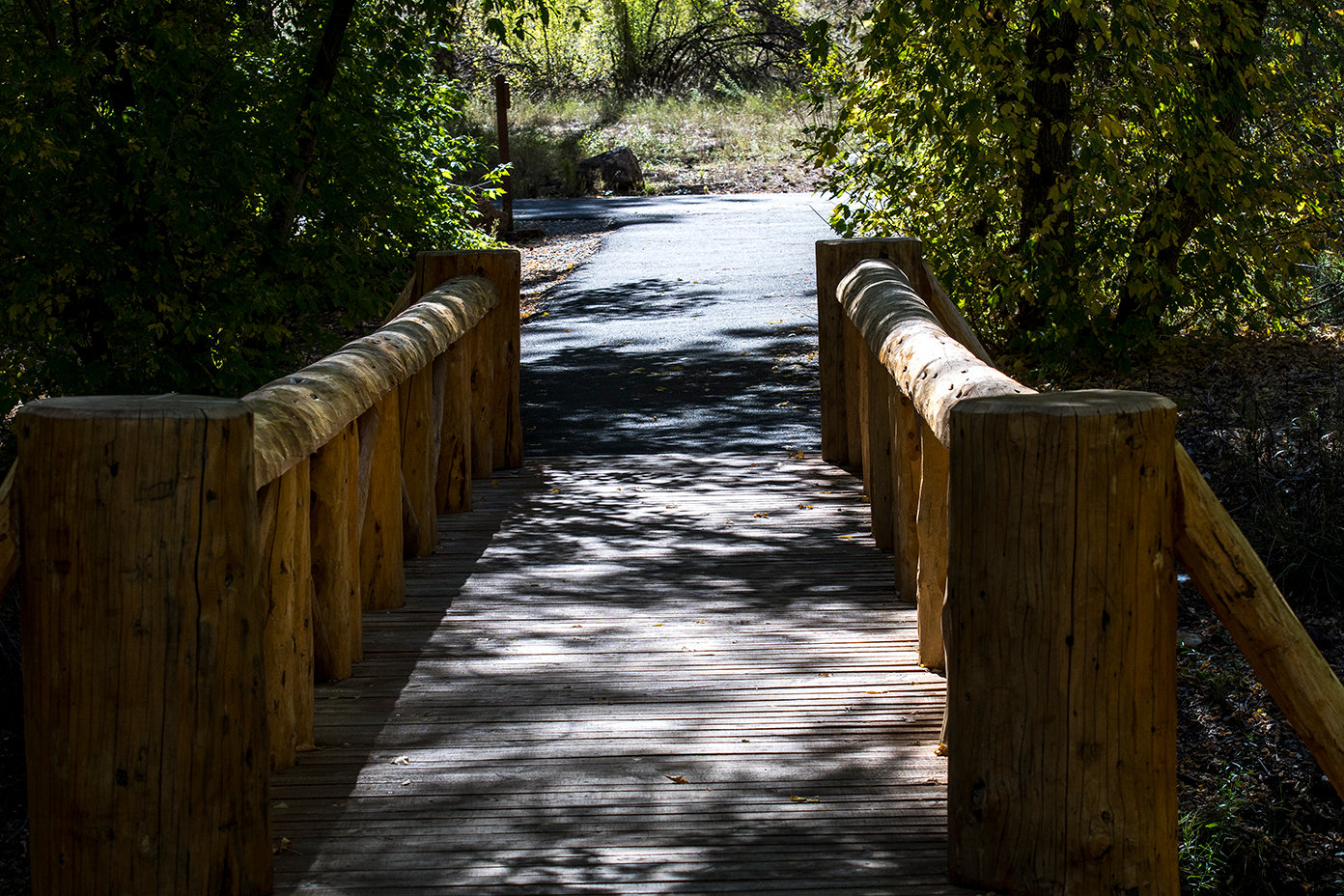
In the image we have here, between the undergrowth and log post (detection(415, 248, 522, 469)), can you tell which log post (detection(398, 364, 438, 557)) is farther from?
the undergrowth

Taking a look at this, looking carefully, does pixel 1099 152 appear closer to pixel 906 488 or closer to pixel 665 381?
pixel 906 488

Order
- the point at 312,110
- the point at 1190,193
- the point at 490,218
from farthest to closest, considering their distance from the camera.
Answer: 1. the point at 490,218
2. the point at 1190,193
3. the point at 312,110

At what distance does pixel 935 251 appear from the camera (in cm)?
849

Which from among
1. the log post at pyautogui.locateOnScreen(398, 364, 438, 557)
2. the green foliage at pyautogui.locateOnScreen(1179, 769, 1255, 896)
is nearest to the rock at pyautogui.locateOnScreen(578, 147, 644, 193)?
the log post at pyautogui.locateOnScreen(398, 364, 438, 557)

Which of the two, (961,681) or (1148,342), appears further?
(1148,342)

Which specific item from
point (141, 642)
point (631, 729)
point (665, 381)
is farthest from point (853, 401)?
point (141, 642)

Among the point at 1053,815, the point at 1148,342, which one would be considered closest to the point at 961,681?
the point at 1053,815

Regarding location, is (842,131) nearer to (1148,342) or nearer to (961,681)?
(1148,342)

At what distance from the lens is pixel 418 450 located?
5355 mm

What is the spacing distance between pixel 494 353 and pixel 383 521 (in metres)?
2.56

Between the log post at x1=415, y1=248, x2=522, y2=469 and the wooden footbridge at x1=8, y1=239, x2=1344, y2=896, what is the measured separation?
200 cm

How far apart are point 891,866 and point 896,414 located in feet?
6.34

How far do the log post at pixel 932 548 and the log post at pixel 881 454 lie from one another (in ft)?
2.45

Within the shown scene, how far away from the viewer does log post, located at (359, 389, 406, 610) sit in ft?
14.8
